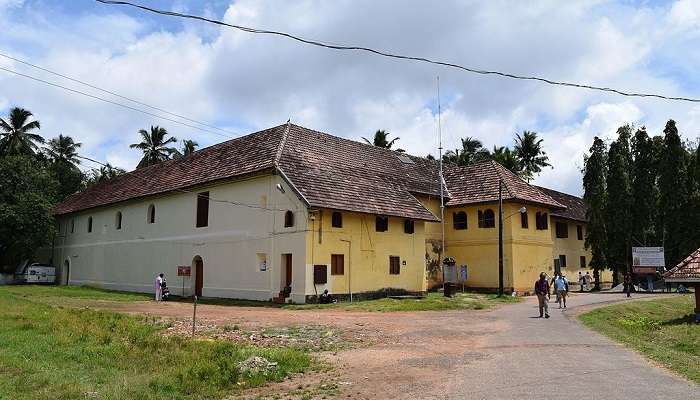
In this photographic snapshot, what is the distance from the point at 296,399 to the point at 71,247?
4205 cm

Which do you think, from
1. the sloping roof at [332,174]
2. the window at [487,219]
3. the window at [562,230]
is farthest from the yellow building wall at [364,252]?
the window at [562,230]

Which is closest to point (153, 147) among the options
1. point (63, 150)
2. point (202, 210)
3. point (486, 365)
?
point (63, 150)

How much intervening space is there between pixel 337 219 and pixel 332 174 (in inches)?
117

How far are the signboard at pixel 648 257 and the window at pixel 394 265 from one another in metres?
15.3

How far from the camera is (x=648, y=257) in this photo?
A: 3362 centimetres

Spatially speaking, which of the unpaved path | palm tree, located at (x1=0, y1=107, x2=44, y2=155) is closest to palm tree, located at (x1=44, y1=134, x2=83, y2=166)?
palm tree, located at (x1=0, y1=107, x2=44, y2=155)

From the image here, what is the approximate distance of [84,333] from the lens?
13.3 metres

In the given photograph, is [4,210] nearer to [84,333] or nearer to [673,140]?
[84,333]

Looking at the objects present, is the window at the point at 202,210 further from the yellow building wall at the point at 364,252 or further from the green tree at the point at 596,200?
the green tree at the point at 596,200

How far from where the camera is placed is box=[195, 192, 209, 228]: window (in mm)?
30344

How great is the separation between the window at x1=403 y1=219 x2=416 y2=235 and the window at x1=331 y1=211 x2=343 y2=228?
4574mm

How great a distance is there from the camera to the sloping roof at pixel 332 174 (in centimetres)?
2666

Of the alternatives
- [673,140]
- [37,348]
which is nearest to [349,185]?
[37,348]

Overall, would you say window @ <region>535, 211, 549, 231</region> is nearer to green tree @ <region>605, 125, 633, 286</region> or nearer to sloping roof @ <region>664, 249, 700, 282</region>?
green tree @ <region>605, 125, 633, 286</region>
